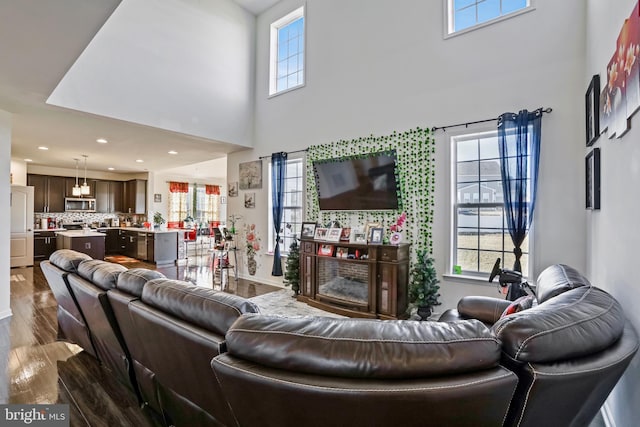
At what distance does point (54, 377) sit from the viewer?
2.42 meters

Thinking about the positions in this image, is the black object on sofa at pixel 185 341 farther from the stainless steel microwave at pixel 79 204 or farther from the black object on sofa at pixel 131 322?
the stainless steel microwave at pixel 79 204

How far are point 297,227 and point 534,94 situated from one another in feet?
12.8

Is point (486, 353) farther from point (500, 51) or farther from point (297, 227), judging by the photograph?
point (297, 227)

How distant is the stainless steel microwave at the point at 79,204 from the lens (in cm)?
896

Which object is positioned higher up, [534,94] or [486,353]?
[534,94]

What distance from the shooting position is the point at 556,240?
3.20 m

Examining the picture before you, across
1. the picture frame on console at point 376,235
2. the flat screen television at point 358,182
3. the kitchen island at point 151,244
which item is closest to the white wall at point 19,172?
the kitchen island at point 151,244

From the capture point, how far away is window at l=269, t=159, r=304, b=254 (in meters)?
5.62

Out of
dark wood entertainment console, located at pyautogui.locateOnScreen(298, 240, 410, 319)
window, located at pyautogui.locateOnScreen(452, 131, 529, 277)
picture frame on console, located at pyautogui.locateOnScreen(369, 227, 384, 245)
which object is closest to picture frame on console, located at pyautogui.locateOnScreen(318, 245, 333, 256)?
dark wood entertainment console, located at pyautogui.locateOnScreen(298, 240, 410, 319)

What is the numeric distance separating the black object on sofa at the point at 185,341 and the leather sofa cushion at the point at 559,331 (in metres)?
0.99

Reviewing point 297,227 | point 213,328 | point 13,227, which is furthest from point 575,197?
point 13,227

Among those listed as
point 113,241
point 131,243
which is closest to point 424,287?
point 131,243

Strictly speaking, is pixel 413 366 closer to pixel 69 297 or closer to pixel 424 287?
pixel 69 297

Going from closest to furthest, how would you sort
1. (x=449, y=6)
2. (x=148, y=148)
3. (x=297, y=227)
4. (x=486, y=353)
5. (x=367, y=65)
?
(x=486, y=353) → (x=449, y=6) → (x=367, y=65) → (x=297, y=227) → (x=148, y=148)
